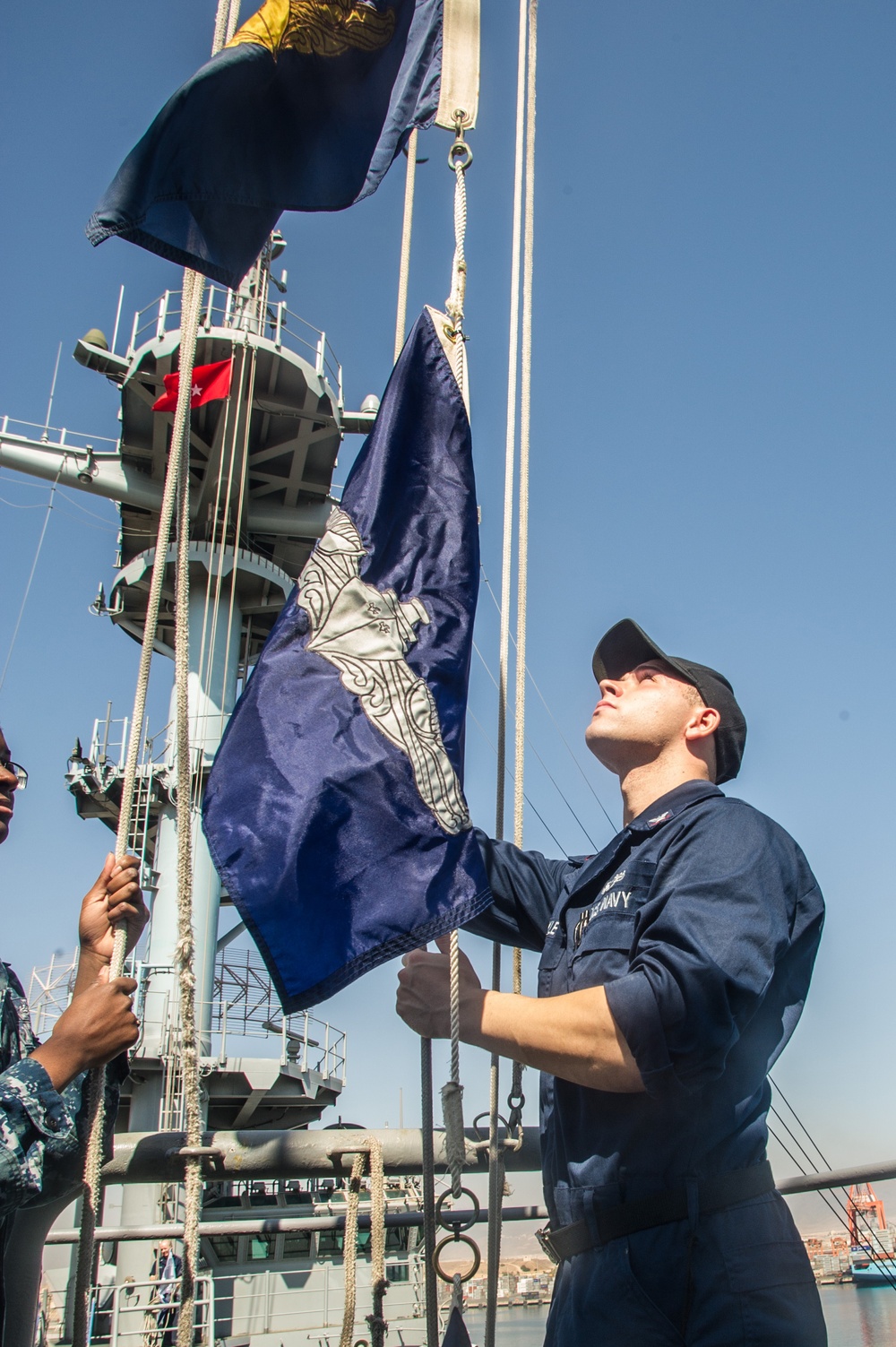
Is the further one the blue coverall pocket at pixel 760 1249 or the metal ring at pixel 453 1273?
the metal ring at pixel 453 1273

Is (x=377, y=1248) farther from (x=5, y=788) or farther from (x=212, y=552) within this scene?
(x=212, y=552)

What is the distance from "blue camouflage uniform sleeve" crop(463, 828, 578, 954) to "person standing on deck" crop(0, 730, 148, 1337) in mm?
712

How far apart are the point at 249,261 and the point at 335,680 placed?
155 cm

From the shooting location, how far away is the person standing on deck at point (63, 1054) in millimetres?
1478

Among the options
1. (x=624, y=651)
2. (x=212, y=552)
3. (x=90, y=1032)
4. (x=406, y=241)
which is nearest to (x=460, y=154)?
(x=406, y=241)

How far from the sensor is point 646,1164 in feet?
4.68

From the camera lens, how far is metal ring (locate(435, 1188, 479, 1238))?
183 centimetres

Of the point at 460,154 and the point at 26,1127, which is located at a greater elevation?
the point at 460,154

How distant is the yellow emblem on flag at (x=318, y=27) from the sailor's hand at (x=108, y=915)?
2.30 m

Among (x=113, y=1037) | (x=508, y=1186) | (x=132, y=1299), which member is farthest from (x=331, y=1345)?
(x=113, y=1037)

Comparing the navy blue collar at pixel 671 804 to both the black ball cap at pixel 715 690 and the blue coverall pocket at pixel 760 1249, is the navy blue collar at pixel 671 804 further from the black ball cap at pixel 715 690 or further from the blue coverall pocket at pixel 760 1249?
A: the blue coverall pocket at pixel 760 1249

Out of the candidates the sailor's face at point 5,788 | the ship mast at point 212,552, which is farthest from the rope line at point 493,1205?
the ship mast at point 212,552

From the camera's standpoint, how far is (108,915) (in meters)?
1.90

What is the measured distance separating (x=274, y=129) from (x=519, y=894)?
7.66 ft
